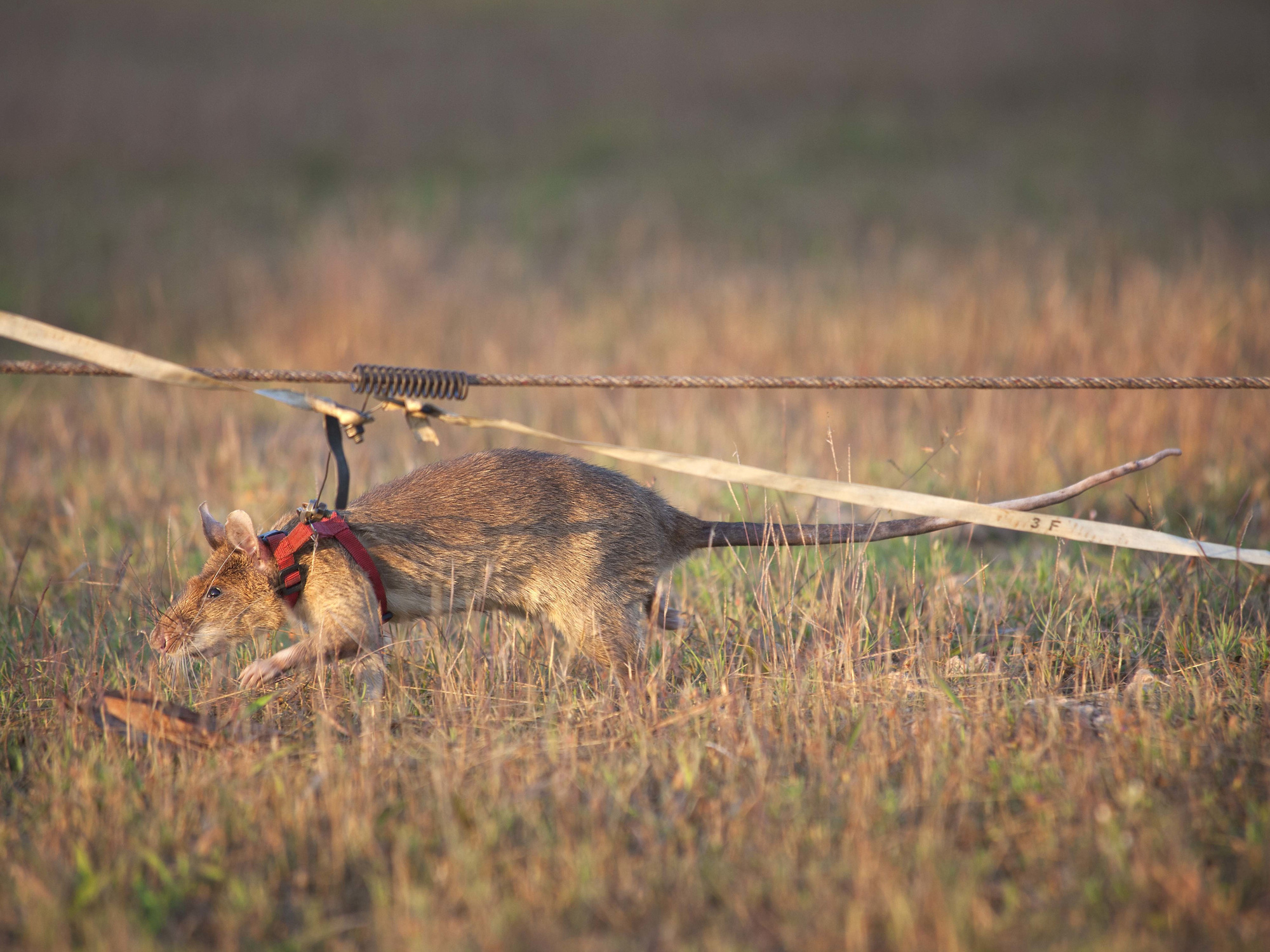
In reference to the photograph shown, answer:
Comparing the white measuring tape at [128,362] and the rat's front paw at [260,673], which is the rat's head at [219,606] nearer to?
the rat's front paw at [260,673]

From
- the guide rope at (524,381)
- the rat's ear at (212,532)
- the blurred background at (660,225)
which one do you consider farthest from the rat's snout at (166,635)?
the blurred background at (660,225)

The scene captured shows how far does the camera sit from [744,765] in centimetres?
276

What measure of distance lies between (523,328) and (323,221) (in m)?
4.40

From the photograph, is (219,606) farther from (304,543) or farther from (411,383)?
(411,383)

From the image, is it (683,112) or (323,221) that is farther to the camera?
(683,112)

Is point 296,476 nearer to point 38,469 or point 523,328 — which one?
point 38,469

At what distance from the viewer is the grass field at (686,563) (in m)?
2.24

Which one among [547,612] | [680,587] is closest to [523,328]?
[680,587]

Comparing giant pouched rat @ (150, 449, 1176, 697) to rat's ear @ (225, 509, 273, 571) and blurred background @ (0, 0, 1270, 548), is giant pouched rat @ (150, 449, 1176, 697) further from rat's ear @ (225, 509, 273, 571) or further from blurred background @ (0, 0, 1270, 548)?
blurred background @ (0, 0, 1270, 548)

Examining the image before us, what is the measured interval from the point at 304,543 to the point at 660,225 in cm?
1082

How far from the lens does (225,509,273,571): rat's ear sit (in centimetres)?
322

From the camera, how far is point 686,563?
15.3 feet

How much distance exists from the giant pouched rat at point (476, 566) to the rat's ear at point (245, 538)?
1 cm

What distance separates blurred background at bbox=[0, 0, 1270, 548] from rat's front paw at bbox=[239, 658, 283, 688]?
7.60 ft
